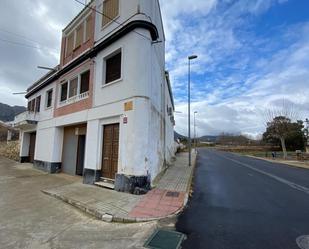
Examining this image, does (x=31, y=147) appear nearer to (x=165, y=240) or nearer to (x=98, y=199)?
(x=98, y=199)

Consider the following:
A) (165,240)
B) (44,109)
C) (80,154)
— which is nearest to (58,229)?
(165,240)

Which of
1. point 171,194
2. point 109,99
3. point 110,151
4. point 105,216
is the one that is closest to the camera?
point 105,216

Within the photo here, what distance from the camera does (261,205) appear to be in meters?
6.43

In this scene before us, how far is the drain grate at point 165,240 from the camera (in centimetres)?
395

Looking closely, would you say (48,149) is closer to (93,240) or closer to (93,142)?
(93,142)

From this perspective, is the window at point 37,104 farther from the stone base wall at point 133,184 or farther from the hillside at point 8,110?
the hillside at point 8,110

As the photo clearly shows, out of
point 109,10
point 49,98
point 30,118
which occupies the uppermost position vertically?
point 109,10

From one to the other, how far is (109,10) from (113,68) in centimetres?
305

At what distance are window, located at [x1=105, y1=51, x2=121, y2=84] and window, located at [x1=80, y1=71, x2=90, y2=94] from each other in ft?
6.77

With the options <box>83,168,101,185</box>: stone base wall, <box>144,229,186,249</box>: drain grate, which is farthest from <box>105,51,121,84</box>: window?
<box>144,229,186,249</box>: drain grate

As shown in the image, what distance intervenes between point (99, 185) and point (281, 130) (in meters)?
33.4

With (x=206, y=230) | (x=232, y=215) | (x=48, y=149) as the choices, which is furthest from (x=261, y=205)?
(x=48, y=149)

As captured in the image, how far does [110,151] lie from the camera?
9094mm

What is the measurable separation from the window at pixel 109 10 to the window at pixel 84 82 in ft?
9.88
